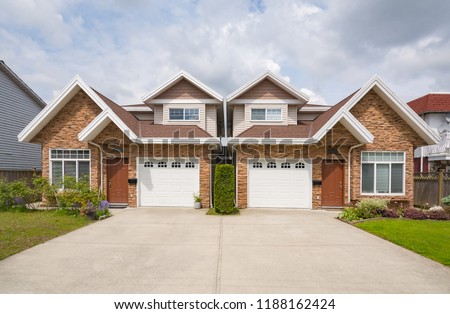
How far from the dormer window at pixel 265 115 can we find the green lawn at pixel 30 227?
1011cm

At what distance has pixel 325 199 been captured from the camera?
12.5m

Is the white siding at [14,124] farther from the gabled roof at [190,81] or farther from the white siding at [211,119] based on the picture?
the white siding at [211,119]

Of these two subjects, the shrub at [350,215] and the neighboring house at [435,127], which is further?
the neighboring house at [435,127]

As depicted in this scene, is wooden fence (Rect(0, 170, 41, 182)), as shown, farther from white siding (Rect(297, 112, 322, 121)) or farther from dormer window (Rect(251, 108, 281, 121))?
white siding (Rect(297, 112, 322, 121))

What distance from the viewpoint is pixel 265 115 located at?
15031 mm

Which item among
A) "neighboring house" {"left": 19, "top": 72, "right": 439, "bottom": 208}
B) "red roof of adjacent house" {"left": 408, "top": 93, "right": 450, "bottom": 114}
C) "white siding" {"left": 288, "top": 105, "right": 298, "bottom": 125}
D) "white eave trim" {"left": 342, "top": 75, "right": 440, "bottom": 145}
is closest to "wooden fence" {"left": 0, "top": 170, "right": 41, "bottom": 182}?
"neighboring house" {"left": 19, "top": 72, "right": 439, "bottom": 208}

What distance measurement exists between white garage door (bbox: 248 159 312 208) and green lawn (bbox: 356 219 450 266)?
346cm

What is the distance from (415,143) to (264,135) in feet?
24.5

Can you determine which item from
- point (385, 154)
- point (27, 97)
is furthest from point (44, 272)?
point (27, 97)

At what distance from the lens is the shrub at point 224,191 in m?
10.9

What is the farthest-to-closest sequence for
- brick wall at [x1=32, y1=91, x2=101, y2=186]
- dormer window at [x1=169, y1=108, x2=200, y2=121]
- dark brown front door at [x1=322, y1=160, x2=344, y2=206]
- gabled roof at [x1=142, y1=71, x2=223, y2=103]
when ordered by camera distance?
dormer window at [x1=169, y1=108, x2=200, y2=121], gabled roof at [x1=142, y1=71, x2=223, y2=103], brick wall at [x1=32, y1=91, x2=101, y2=186], dark brown front door at [x1=322, y1=160, x2=344, y2=206]

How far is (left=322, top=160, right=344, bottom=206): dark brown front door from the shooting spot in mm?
12484

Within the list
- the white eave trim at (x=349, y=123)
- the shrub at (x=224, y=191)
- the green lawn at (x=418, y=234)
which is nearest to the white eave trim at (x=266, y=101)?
the white eave trim at (x=349, y=123)
